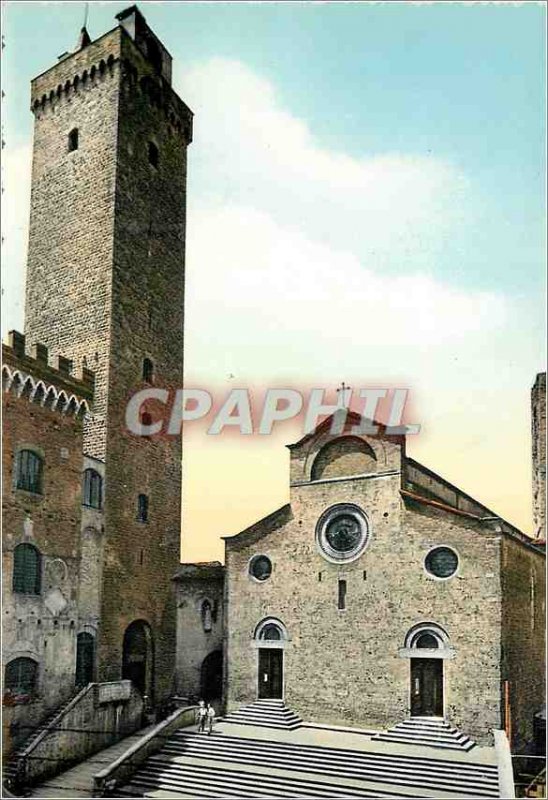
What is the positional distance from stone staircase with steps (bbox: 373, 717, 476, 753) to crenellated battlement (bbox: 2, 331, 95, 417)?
38.6 ft

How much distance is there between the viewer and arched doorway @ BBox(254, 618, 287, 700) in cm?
2348

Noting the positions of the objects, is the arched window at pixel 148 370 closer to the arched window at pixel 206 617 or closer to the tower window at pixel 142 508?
the tower window at pixel 142 508

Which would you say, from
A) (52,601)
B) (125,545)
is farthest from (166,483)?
(52,601)

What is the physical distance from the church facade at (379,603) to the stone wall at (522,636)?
53mm

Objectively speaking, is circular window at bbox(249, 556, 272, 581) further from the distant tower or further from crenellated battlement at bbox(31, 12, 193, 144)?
crenellated battlement at bbox(31, 12, 193, 144)

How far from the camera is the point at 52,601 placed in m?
20.1

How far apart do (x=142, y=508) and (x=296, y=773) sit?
933 centimetres

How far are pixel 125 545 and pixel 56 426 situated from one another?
461 cm

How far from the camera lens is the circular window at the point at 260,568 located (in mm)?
24250

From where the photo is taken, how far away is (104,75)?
2561cm


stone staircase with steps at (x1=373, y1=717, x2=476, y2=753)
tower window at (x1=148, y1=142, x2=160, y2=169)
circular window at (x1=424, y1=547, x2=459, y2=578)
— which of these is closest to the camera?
stone staircase with steps at (x1=373, y1=717, x2=476, y2=753)

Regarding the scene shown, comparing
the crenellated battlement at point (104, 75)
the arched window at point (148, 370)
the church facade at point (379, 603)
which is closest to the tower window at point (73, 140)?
the crenellated battlement at point (104, 75)

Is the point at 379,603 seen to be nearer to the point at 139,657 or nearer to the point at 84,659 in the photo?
the point at 139,657

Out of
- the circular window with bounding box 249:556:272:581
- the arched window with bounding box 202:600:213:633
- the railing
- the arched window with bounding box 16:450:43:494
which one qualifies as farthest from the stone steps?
the arched window with bounding box 16:450:43:494
